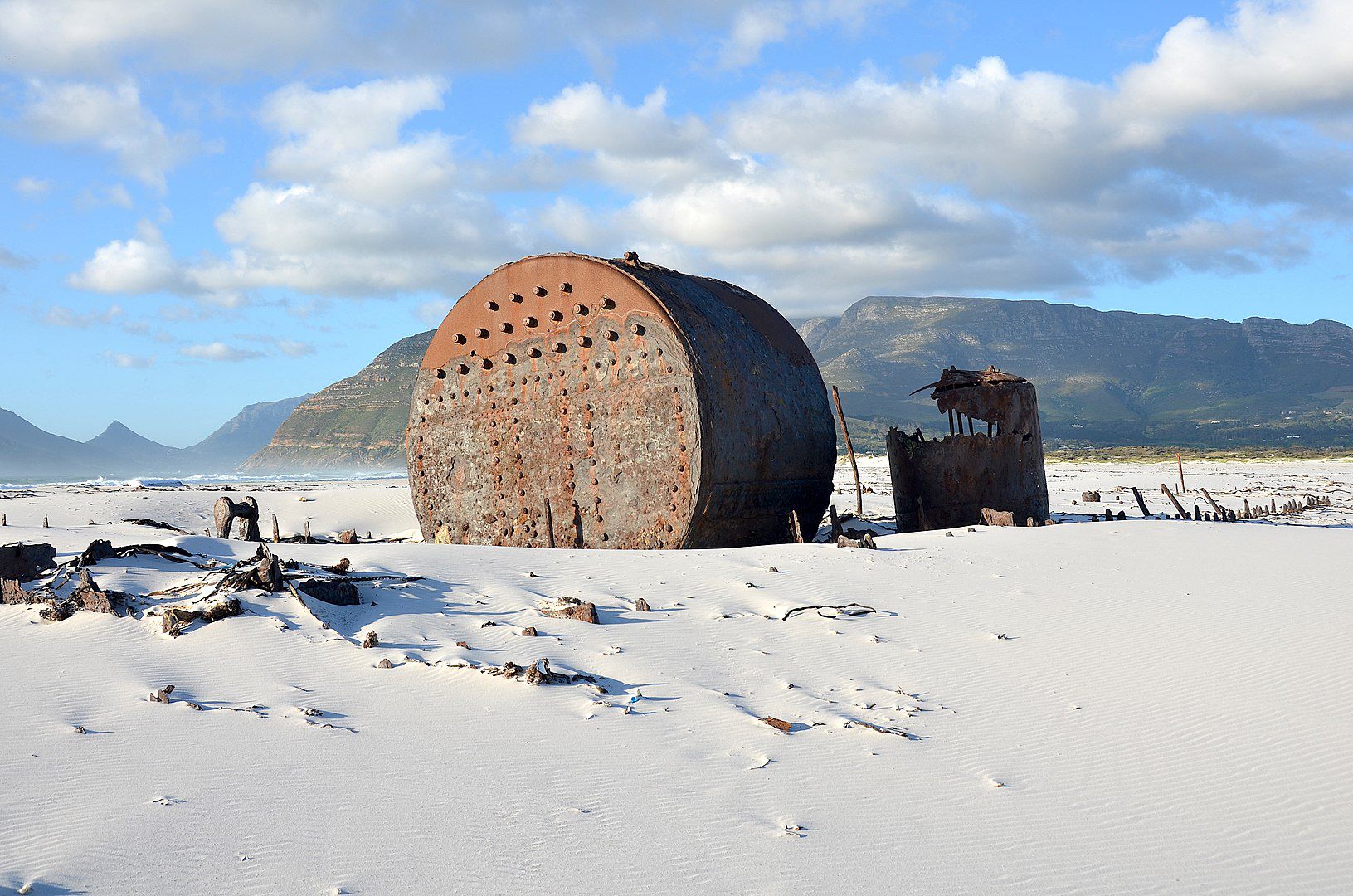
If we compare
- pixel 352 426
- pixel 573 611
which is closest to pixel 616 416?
pixel 573 611

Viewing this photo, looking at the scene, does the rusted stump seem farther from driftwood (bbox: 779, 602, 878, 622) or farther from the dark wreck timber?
driftwood (bbox: 779, 602, 878, 622)

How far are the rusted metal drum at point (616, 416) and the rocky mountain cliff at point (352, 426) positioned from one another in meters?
103

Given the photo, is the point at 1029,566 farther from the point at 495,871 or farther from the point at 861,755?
the point at 495,871

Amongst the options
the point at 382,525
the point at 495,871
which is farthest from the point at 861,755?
the point at 382,525

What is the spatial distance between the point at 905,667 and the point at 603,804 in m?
2.23

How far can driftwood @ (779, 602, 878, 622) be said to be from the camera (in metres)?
6.03

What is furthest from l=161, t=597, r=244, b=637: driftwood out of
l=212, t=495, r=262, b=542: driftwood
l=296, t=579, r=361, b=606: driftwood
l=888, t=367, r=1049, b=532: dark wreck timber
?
l=888, t=367, r=1049, b=532: dark wreck timber

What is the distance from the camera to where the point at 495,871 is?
115 inches

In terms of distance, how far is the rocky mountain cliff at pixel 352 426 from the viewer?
123 meters

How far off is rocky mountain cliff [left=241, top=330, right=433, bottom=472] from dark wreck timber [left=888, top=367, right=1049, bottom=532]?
4096 inches

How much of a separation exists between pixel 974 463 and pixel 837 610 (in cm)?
424

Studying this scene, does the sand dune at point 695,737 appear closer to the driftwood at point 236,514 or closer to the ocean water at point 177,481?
the driftwood at point 236,514

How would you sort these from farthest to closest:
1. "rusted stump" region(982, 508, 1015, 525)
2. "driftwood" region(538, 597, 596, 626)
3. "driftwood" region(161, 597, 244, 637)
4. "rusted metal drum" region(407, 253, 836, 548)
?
"rusted stump" region(982, 508, 1015, 525), "rusted metal drum" region(407, 253, 836, 548), "driftwood" region(538, 597, 596, 626), "driftwood" region(161, 597, 244, 637)

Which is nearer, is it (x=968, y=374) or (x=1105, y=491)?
(x=968, y=374)
